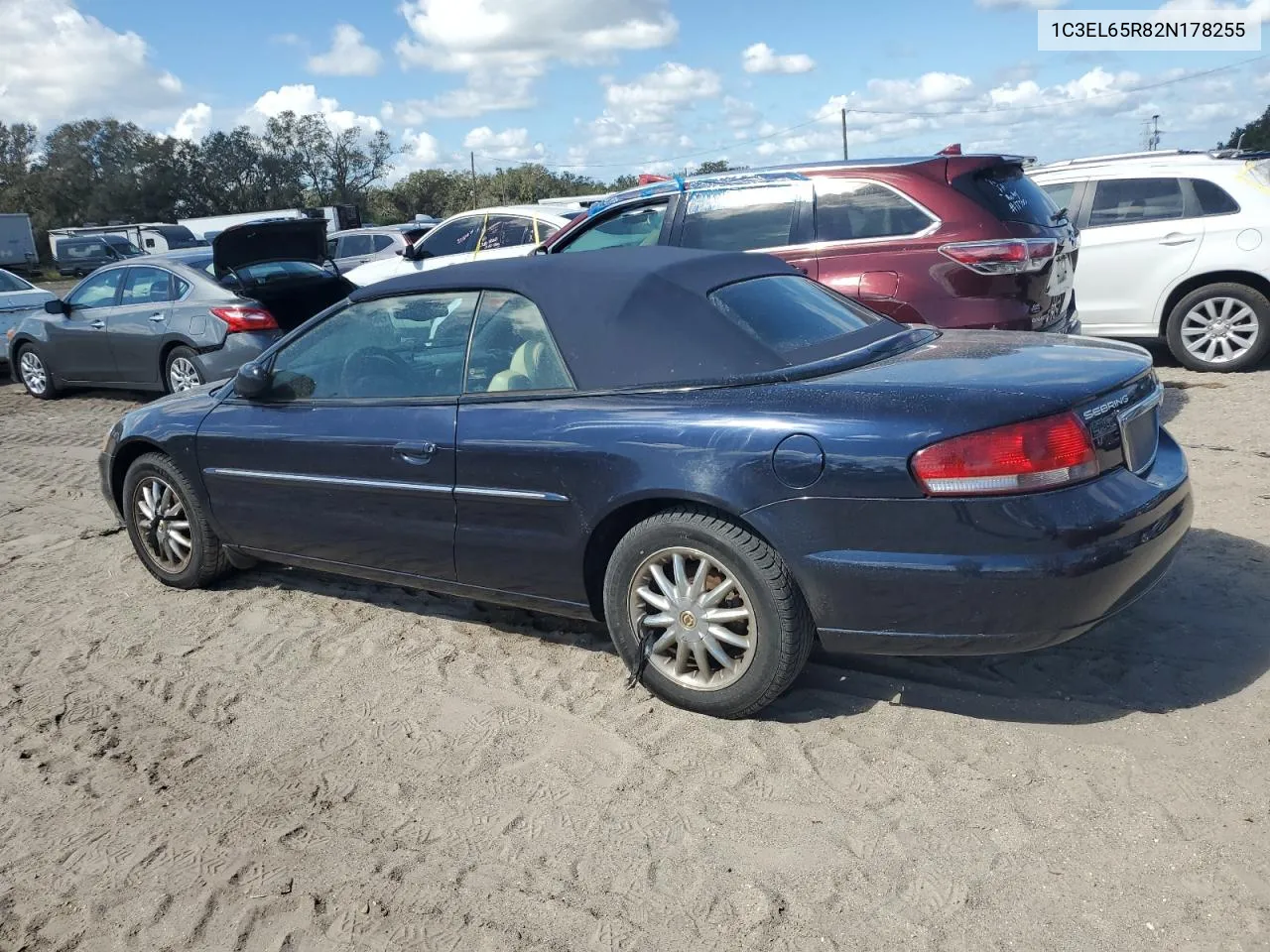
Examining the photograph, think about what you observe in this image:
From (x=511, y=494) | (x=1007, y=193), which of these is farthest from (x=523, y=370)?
(x=1007, y=193)

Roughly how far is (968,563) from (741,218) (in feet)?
A: 13.7

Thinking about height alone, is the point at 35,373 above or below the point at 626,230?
below

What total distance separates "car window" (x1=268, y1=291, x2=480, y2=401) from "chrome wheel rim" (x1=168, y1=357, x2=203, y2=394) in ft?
18.6

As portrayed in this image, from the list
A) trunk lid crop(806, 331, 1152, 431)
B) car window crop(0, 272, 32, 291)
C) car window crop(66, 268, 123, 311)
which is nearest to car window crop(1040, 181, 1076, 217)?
trunk lid crop(806, 331, 1152, 431)

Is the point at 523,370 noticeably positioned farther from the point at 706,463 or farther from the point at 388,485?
the point at 706,463

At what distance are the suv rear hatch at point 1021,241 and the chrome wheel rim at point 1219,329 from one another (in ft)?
8.41

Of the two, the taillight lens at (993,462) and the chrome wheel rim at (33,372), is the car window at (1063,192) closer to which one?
the taillight lens at (993,462)

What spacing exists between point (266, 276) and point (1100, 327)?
735 cm

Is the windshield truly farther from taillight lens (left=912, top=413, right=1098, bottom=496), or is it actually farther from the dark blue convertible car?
taillight lens (left=912, top=413, right=1098, bottom=496)

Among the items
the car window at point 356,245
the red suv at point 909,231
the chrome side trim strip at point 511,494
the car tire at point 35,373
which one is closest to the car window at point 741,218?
the red suv at point 909,231

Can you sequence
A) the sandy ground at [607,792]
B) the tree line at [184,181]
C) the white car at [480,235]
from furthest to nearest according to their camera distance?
the tree line at [184,181] → the white car at [480,235] → the sandy ground at [607,792]

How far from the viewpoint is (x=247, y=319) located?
9578 millimetres

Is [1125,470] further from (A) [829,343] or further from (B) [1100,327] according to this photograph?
(B) [1100,327]

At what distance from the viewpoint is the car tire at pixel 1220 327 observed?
8.46m
